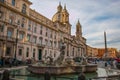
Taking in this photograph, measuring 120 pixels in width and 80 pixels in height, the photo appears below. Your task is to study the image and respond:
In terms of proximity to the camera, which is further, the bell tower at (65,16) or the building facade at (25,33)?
the bell tower at (65,16)

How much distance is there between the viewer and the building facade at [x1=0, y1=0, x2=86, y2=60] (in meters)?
31.2

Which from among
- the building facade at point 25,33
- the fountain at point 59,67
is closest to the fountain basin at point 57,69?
the fountain at point 59,67

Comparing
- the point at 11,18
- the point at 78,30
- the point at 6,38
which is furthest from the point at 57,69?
the point at 78,30

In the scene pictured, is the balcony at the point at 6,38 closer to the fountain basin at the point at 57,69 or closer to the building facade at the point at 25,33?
the building facade at the point at 25,33

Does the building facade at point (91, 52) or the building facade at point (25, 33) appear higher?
the building facade at point (25, 33)

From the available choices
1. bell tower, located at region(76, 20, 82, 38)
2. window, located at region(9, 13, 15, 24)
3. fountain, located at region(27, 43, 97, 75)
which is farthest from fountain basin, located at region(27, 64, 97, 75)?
bell tower, located at region(76, 20, 82, 38)

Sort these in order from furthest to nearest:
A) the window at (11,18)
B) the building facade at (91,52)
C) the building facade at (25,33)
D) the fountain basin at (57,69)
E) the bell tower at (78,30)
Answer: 1. the building facade at (91,52)
2. the bell tower at (78,30)
3. the window at (11,18)
4. the building facade at (25,33)
5. the fountain basin at (57,69)

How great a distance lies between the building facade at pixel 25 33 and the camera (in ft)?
102

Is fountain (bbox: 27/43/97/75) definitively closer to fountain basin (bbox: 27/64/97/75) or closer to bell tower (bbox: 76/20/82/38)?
fountain basin (bbox: 27/64/97/75)

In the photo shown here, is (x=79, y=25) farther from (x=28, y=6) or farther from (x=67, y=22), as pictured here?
(x=28, y=6)

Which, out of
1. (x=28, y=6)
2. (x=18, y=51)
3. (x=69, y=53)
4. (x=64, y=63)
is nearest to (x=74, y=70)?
(x=64, y=63)

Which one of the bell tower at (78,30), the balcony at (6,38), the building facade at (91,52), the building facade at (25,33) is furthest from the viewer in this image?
the building facade at (91,52)

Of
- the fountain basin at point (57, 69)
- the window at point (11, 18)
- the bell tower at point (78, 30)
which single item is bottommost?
the fountain basin at point (57, 69)

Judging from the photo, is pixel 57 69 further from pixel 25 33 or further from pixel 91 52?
pixel 91 52
